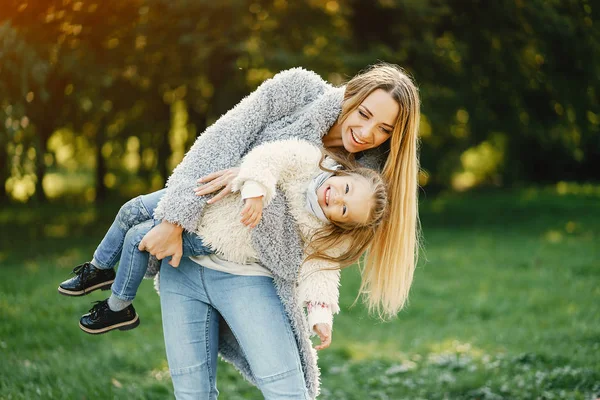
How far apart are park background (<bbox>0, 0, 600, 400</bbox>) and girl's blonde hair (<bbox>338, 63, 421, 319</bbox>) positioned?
206 centimetres

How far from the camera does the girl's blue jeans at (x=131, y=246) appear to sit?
234cm

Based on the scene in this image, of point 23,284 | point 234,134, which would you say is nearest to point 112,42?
point 23,284

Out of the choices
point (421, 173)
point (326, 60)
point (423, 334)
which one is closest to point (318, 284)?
point (421, 173)

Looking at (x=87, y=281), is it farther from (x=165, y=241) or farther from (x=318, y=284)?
(x=318, y=284)

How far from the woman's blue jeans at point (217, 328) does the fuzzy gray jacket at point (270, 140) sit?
0.29 ft

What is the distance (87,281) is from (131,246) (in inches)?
14.1

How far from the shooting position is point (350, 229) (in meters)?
2.43

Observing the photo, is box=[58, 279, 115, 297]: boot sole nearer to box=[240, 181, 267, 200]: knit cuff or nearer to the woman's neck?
box=[240, 181, 267, 200]: knit cuff

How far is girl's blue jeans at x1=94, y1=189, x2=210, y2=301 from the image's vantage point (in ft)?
7.67

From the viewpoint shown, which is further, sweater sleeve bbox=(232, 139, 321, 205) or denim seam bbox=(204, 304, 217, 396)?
denim seam bbox=(204, 304, 217, 396)

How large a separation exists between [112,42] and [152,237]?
18.9 feet

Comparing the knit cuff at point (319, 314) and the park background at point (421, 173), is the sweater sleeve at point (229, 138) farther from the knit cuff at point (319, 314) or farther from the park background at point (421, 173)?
the park background at point (421, 173)

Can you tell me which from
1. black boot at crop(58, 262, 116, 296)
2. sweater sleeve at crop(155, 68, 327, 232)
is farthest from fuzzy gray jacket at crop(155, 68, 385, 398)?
black boot at crop(58, 262, 116, 296)

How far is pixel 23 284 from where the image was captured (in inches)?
258
